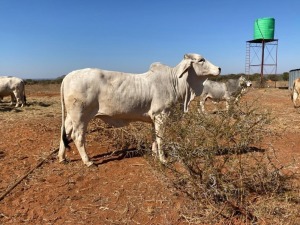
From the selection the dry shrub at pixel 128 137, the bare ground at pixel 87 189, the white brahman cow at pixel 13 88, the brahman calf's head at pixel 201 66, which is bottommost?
the bare ground at pixel 87 189

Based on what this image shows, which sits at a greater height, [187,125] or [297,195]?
[187,125]

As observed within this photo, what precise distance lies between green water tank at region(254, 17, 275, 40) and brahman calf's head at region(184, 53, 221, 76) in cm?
2428

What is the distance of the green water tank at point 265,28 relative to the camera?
91.0 feet

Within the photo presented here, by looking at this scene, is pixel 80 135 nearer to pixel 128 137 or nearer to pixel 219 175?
pixel 128 137

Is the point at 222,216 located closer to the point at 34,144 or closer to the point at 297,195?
the point at 297,195

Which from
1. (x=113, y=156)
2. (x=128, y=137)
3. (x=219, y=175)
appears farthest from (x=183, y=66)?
(x=219, y=175)

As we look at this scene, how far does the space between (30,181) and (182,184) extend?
2.35m

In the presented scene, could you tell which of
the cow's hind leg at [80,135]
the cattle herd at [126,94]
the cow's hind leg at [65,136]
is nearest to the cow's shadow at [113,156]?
the cow's hind leg at [80,135]

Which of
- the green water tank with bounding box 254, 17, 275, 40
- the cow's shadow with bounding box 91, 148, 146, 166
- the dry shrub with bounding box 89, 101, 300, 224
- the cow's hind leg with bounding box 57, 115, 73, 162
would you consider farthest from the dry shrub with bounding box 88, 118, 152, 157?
the green water tank with bounding box 254, 17, 275, 40

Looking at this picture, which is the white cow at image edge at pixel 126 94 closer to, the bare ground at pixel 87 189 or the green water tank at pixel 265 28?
the bare ground at pixel 87 189

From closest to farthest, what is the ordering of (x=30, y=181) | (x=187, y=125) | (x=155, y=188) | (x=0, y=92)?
(x=187, y=125), (x=155, y=188), (x=30, y=181), (x=0, y=92)

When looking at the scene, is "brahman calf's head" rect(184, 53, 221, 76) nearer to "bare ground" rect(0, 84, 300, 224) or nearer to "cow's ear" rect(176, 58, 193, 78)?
"cow's ear" rect(176, 58, 193, 78)

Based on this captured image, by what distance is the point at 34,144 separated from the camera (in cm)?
688

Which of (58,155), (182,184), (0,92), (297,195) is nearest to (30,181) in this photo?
(58,155)
